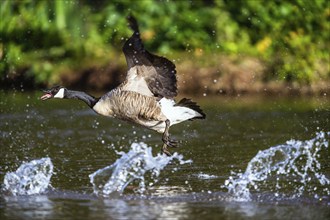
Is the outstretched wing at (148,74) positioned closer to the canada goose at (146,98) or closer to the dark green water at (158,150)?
the canada goose at (146,98)

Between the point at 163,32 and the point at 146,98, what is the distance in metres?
7.91

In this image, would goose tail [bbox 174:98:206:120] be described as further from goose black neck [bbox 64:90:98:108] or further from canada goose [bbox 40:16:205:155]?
goose black neck [bbox 64:90:98:108]

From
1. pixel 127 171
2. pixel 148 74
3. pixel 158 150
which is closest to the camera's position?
pixel 127 171

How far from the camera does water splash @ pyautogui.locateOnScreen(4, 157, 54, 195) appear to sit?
907 cm

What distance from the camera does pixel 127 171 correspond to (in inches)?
371

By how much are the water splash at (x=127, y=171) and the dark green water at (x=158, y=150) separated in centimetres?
9

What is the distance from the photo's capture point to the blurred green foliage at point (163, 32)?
17.5 meters

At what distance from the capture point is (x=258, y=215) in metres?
7.88

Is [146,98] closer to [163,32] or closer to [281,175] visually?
[281,175]

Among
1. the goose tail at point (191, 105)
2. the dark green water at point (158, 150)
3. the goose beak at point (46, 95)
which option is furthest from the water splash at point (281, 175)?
the goose beak at point (46, 95)

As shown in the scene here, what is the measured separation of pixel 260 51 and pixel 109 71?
2.69 meters

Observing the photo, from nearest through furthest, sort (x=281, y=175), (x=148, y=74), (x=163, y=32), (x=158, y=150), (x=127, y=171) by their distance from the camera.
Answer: (x=127, y=171) < (x=281, y=175) < (x=148, y=74) < (x=158, y=150) < (x=163, y=32)

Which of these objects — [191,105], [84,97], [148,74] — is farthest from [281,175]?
[84,97]

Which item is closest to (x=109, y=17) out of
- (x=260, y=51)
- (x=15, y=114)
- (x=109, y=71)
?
(x=109, y=71)
